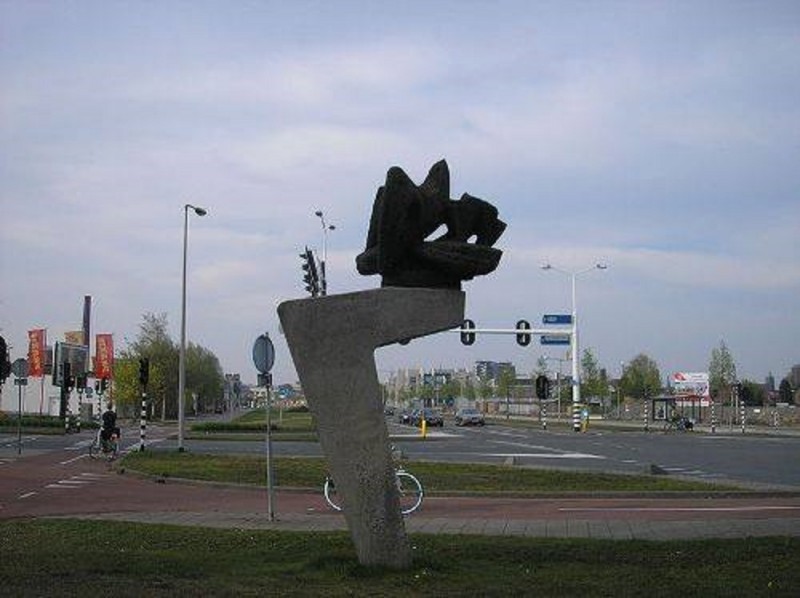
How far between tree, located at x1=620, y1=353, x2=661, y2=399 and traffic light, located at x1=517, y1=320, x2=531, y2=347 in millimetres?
67989

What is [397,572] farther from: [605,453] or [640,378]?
[640,378]

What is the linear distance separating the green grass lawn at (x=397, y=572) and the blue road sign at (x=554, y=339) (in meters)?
42.9

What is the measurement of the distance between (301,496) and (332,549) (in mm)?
8756

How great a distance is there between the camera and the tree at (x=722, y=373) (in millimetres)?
90438

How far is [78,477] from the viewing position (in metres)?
24.3

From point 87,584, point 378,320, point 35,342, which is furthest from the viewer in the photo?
point 35,342

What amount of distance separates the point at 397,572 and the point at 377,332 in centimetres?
236

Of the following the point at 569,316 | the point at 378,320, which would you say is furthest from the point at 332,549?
the point at 569,316

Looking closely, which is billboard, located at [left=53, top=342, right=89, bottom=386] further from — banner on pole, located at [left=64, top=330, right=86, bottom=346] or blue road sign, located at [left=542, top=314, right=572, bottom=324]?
blue road sign, located at [left=542, top=314, right=572, bottom=324]

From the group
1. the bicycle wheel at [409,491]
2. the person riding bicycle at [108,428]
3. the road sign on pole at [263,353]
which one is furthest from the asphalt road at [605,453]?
the road sign on pole at [263,353]

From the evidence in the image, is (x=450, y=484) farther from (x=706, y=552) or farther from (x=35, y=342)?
(x=35, y=342)

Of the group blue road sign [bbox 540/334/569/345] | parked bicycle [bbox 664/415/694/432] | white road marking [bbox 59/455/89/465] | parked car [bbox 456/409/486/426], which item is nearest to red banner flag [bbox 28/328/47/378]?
parked car [bbox 456/409/486/426]

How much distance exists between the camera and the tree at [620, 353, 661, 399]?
118000 millimetres

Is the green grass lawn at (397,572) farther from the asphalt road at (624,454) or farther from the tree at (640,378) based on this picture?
the tree at (640,378)
